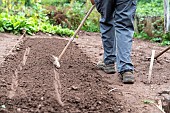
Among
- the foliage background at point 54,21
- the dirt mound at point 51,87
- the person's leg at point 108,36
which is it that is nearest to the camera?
the dirt mound at point 51,87

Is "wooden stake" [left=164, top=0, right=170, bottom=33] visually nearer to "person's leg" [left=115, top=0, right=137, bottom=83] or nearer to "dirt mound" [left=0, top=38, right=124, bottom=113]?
"dirt mound" [left=0, top=38, right=124, bottom=113]

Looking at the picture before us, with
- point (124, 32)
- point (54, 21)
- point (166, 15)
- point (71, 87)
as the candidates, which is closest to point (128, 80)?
point (124, 32)

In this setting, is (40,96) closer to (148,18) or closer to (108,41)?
(108,41)

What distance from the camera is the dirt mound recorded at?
8.98 feet

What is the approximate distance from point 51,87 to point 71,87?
0.19m

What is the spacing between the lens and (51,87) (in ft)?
10.9

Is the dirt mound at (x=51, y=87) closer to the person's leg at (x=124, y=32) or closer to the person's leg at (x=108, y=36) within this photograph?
the person's leg at (x=108, y=36)

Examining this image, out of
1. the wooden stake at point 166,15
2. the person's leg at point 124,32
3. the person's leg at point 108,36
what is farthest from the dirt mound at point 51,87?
the wooden stake at point 166,15

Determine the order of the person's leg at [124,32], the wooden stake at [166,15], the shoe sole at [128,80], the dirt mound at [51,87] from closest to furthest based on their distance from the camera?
the dirt mound at [51,87] → the shoe sole at [128,80] → the person's leg at [124,32] → the wooden stake at [166,15]

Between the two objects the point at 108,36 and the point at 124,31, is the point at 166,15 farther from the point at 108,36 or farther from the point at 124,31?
the point at 124,31

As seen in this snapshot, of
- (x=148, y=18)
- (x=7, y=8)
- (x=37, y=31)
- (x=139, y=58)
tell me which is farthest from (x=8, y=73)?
(x=148, y=18)

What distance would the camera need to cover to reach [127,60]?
13.1ft

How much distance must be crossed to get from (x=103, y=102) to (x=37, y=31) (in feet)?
20.3

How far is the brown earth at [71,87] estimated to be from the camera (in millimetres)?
2781
